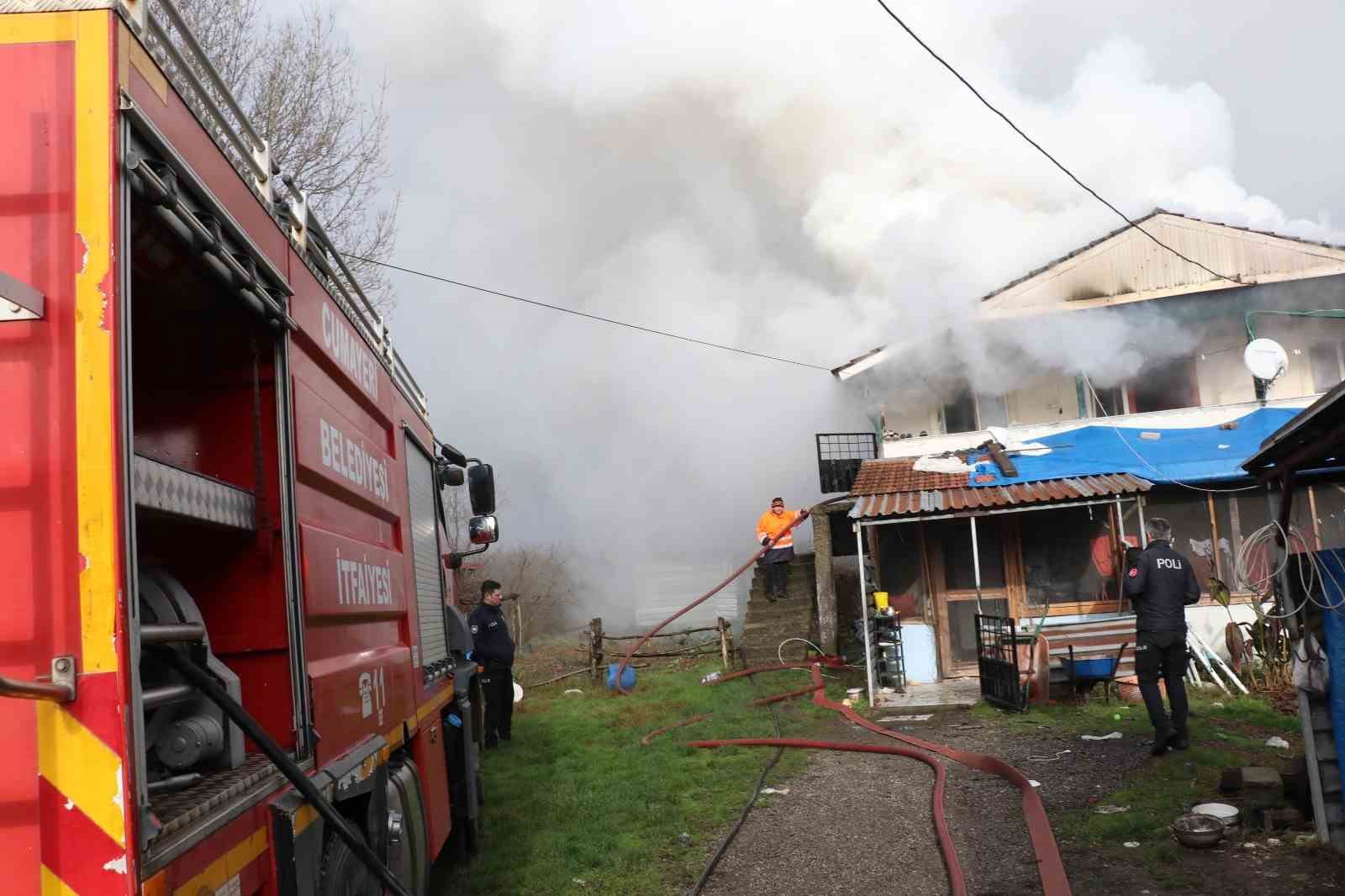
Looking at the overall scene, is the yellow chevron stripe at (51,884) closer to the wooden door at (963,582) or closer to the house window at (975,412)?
the wooden door at (963,582)

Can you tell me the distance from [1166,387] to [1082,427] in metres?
1.48

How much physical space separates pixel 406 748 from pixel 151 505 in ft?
9.36

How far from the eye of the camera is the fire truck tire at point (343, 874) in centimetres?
A: 343

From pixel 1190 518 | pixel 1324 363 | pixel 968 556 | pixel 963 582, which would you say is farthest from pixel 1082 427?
pixel 1324 363

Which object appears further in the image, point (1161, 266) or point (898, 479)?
point (1161, 266)

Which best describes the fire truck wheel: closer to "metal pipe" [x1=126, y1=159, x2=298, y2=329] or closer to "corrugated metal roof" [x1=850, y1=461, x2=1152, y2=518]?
"metal pipe" [x1=126, y1=159, x2=298, y2=329]

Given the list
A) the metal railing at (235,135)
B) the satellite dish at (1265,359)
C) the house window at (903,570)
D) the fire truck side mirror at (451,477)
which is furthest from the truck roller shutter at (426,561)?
the satellite dish at (1265,359)

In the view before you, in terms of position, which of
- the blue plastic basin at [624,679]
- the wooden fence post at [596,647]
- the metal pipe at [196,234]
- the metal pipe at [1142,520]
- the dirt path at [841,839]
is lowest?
the dirt path at [841,839]

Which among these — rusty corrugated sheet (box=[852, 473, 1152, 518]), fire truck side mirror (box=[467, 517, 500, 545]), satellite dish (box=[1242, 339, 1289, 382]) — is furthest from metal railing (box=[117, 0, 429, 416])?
satellite dish (box=[1242, 339, 1289, 382])

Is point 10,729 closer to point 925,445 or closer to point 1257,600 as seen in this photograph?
point 1257,600

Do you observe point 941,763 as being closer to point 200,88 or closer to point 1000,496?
point 1000,496

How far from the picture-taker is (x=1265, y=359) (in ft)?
44.9

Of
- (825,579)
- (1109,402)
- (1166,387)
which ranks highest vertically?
(1166,387)

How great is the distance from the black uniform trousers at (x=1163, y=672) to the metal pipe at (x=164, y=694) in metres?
7.20
